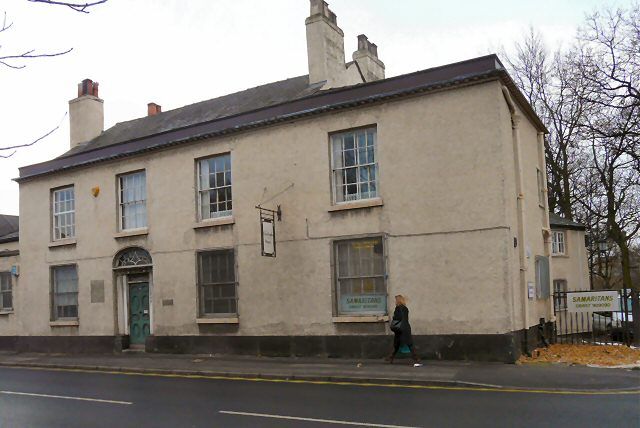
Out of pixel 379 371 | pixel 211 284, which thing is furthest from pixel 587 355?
pixel 211 284

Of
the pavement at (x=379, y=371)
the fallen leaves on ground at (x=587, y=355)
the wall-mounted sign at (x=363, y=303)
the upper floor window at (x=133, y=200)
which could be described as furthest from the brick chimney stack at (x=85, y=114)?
the fallen leaves on ground at (x=587, y=355)

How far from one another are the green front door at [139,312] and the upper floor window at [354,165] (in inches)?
307

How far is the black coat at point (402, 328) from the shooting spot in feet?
46.6

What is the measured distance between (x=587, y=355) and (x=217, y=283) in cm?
1030

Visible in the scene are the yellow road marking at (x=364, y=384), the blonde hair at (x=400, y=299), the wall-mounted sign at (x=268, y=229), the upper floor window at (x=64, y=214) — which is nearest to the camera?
the yellow road marking at (x=364, y=384)

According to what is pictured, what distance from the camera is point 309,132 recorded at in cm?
1686

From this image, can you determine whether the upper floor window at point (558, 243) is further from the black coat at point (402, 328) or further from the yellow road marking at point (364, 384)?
the yellow road marking at point (364, 384)

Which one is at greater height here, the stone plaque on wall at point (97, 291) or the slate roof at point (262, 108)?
the slate roof at point (262, 108)

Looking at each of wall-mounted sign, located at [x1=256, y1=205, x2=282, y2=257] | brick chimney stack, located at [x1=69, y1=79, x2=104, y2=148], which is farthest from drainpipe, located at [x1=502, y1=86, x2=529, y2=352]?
brick chimney stack, located at [x1=69, y1=79, x2=104, y2=148]

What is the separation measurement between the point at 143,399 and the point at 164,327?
8096 mm

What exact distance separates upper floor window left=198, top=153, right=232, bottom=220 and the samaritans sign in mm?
10103

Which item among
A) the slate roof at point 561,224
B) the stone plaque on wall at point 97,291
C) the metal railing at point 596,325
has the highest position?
the slate roof at point 561,224

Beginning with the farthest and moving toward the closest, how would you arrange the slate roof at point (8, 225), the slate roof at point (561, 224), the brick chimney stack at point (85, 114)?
the slate roof at point (8, 225) < the slate roof at point (561, 224) < the brick chimney stack at point (85, 114)

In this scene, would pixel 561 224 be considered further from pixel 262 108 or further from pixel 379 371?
pixel 379 371
